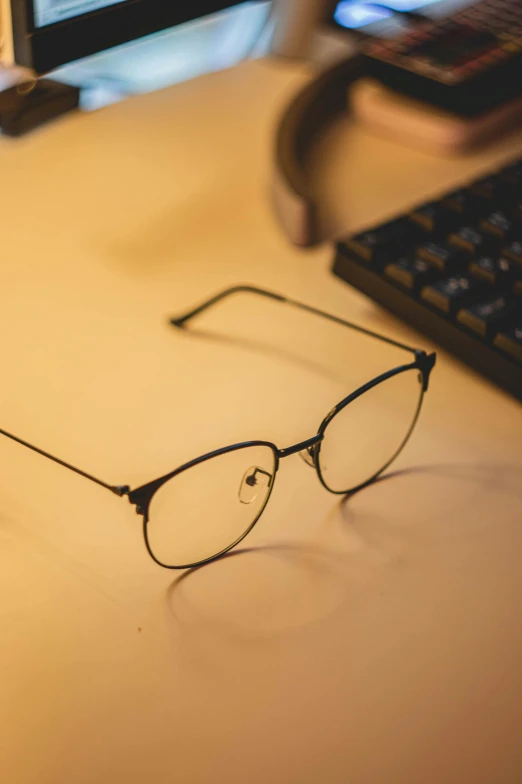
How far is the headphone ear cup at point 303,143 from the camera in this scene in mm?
556

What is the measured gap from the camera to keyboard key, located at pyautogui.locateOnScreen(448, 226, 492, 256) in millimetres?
520

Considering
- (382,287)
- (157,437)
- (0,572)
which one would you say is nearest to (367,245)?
(382,287)

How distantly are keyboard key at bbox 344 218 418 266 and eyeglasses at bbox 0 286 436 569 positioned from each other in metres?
0.09

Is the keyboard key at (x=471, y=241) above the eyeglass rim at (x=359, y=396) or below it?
above

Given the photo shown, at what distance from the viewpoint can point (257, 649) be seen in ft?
1.12

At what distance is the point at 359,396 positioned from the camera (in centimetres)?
44

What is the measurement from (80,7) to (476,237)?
0.30 meters

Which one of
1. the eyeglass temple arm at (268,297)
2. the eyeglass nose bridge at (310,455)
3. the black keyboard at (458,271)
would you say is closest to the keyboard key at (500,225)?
the black keyboard at (458,271)

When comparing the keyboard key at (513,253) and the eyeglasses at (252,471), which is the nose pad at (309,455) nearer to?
the eyeglasses at (252,471)

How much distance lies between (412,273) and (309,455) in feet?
0.50

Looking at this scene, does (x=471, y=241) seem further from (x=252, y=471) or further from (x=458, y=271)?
(x=252, y=471)

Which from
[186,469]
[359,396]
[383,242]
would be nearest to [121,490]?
[186,469]

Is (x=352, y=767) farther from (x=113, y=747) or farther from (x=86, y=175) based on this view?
(x=86, y=175)

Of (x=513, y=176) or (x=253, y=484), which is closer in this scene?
(x=253, y=484)
